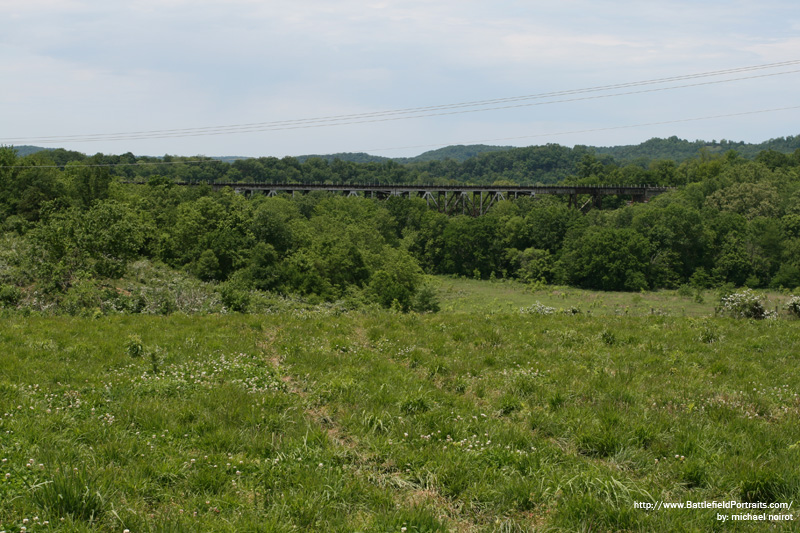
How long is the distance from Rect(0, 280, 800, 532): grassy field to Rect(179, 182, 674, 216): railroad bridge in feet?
322

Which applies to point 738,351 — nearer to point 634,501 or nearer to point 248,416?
point 634,501

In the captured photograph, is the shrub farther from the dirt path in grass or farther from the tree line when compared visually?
the tree line

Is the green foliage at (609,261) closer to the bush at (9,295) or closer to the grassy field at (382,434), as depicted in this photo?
the grassy field at (382,434)

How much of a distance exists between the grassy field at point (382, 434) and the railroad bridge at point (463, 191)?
98044 mm

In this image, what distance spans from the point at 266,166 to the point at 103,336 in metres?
179

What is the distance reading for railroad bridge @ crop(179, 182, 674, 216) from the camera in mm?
110438

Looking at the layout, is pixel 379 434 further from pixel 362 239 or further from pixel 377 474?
pixel 362 239

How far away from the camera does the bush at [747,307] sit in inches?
808

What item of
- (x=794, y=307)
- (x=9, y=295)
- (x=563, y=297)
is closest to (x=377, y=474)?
(x=794, y=307)

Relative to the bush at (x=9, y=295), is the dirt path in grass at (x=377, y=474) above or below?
above

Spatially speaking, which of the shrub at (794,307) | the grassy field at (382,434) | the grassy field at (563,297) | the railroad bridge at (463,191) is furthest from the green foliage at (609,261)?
the grassy field at (382,434)

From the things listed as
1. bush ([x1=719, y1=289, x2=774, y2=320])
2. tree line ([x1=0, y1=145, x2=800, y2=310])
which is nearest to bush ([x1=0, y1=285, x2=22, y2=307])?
tree line ([x1=0, y1=145, x2=800, y2=310])

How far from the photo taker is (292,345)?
40.4ft

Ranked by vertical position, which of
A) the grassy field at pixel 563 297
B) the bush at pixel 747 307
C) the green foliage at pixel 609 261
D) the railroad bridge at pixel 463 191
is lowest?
the grassy field at pixel 563 297
